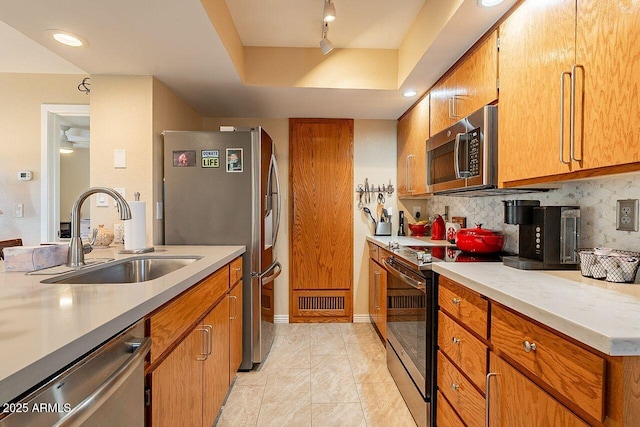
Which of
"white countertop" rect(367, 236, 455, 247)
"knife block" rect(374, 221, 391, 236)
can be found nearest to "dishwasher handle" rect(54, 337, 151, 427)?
"white countertop" rect(367, 236, 455, 247)

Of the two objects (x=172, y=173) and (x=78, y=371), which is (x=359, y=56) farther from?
(x=78, y=371)

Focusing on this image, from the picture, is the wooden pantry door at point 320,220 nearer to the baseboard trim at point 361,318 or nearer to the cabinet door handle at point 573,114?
the baseboard trim at point 361,318

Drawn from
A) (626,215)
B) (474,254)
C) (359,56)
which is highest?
(359,56)

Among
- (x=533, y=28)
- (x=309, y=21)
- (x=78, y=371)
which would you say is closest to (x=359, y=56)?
(x=309, y=21)

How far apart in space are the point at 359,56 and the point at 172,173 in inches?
65.7

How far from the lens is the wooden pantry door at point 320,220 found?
3293mm

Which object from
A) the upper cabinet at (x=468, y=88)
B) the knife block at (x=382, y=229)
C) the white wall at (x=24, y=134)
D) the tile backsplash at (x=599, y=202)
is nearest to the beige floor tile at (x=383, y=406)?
the tile backsplash at (x=599, y=202)

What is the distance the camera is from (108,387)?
2.33ft

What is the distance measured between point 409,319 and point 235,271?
112 centimetres

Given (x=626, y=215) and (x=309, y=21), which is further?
(x=309, y=21)

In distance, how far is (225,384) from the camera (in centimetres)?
179

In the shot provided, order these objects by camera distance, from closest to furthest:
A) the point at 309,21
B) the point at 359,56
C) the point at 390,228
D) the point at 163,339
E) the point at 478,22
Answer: the point at 163,339 → the point at 478,22 → the point at 309,21 → the point at 359,56 → the point at 390,228

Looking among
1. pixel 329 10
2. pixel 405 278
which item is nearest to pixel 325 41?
pixel 329 10

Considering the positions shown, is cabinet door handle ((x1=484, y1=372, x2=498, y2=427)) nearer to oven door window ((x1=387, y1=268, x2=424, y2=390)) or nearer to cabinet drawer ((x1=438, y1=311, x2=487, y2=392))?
cabinet drawer ((x1=438, y1=311, x2=487, y2=392))
